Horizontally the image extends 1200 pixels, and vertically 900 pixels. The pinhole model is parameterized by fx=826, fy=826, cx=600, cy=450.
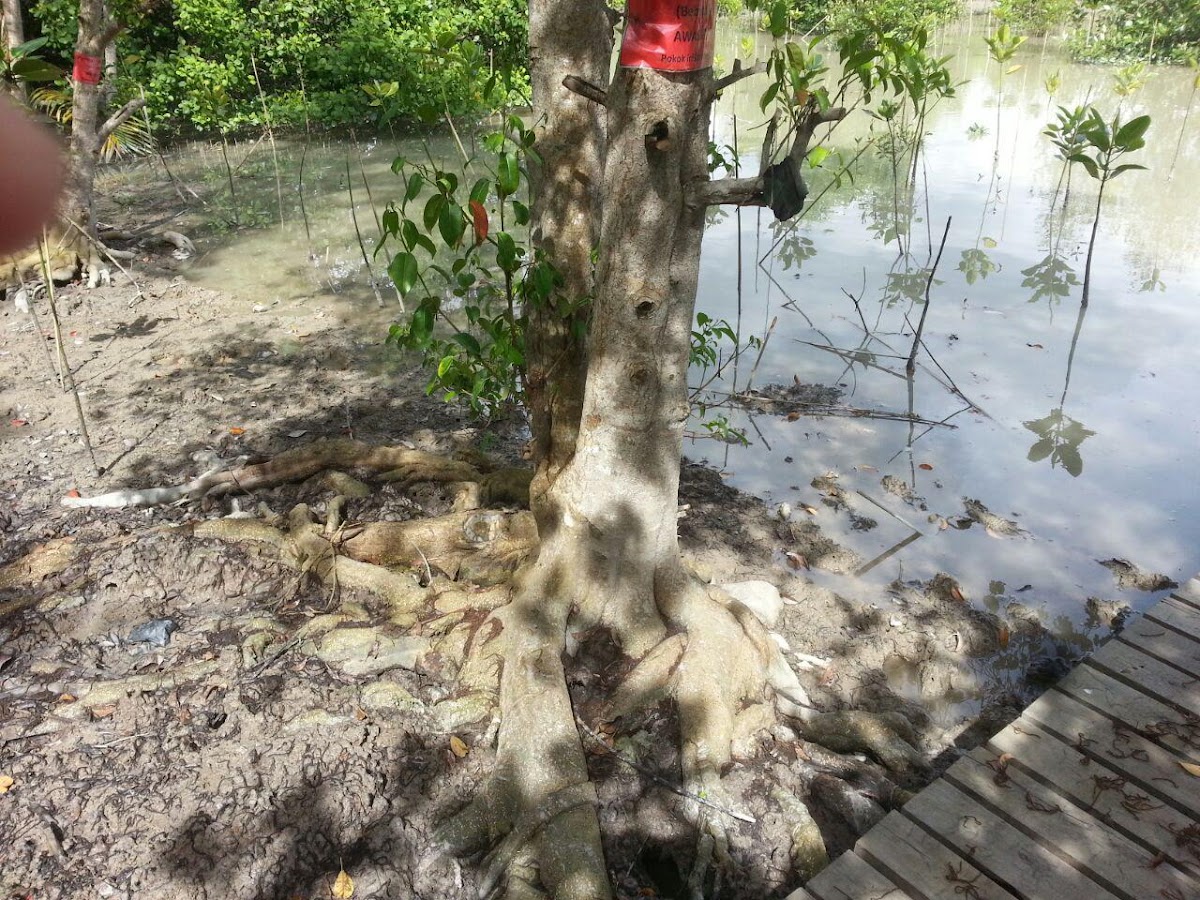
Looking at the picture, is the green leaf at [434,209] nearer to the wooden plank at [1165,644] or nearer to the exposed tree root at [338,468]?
the exposed tree root at [338,468]

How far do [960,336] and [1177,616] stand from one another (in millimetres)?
3300

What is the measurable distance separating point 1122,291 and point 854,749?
567 cm

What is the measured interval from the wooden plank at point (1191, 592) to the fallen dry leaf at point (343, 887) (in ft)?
10.2

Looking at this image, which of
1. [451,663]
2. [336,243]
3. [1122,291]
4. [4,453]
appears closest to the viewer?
[451,663]

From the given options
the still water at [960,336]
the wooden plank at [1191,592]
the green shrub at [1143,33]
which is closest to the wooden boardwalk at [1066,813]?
the wooden plank at [1191,592]

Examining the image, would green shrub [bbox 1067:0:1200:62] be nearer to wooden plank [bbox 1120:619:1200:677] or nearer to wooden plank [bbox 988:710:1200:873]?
wooden plank [bbox 1120:619:1200:677]

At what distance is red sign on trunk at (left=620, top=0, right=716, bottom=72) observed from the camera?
202cm

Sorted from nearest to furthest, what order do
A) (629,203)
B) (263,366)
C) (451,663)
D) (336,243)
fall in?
(629,203) → (451,663) → (263,366) → (336,243)

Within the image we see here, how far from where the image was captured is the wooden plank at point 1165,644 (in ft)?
9.34

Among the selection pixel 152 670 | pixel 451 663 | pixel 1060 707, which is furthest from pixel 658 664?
pixel 152 670

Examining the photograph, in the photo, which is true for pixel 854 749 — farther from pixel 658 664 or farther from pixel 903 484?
pixel 903 484

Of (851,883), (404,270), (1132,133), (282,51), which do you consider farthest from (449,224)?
(282,51)

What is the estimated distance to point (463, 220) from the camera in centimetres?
265

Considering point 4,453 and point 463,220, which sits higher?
point 463,220
